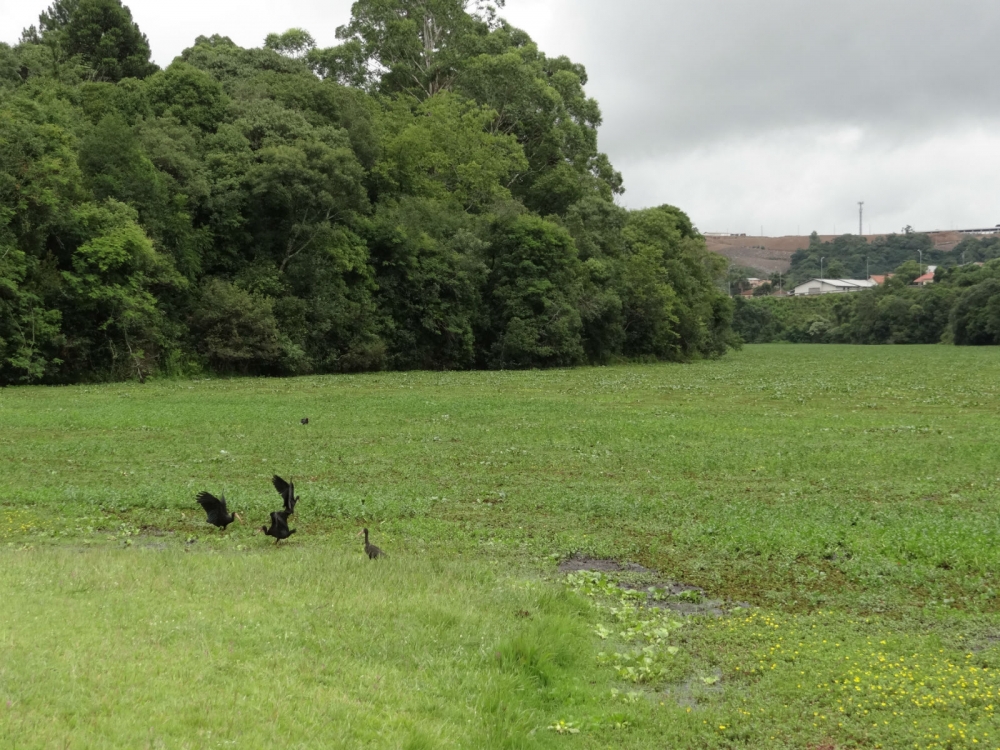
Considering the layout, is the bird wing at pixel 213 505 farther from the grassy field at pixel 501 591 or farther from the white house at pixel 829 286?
the white house at pixel 829 286

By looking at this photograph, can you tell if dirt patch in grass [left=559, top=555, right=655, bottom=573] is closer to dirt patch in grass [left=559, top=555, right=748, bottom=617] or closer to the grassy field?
dirt patch in grass [left=559, top=555, right=748, bottom=617]

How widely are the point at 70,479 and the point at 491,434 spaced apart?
35.0 feet

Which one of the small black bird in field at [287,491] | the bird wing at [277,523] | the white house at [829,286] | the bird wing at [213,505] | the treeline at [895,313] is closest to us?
the bird wing at [277,523]

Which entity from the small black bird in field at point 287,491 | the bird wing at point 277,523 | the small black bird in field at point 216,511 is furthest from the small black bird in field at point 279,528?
the small black bird in field at point 216,511

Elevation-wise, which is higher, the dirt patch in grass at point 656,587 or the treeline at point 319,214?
the treeline at point 319,214

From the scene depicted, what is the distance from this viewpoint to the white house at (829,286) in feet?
568

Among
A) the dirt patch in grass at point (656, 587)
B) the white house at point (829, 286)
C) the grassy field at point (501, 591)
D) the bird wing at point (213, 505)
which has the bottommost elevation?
the dirt patch in grass at point (656, 587)

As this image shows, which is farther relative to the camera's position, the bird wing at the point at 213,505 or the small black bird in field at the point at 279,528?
the bird wing at the point at 213,505

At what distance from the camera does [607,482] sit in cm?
1616

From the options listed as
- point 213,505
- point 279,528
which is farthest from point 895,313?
point 213,505

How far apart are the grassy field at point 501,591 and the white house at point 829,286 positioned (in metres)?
163

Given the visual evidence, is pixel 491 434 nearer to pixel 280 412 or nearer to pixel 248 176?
pixel 280 412

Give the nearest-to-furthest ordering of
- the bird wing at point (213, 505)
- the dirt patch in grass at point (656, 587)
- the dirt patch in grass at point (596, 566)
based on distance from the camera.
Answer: the dirt patch in grass at point (656, 587), the dirt patch in grass at point (596, 566), the bird wing at point (213, 505)

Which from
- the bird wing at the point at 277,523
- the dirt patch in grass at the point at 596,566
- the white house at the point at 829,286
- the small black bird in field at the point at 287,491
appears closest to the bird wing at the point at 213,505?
the small black bird in field at the point at 287,491
